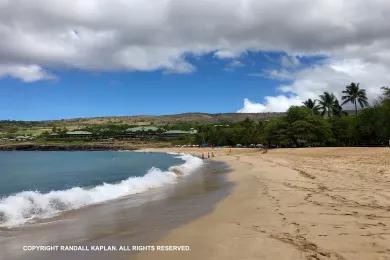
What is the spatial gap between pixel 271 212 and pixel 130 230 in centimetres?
456

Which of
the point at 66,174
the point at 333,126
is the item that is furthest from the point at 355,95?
the point at 66,174

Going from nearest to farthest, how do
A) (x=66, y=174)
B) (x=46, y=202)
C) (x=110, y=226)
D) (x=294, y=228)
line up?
(x=294, y=228) < (x=110, y=226) < (x=46, y=202) < (x=66, y=174)

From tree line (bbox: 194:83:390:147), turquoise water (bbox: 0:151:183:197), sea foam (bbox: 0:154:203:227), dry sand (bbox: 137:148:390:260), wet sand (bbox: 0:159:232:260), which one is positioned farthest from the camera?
tree line (bbox: 194:83:390:147)

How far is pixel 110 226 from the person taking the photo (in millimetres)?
13398

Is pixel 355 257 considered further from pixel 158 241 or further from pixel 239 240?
pixel 158 241

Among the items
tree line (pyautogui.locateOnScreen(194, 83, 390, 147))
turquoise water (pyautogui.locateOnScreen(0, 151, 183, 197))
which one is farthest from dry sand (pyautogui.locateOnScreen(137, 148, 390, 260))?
tree line (pyautogui.locateOnScreen(194, 83, 390, 147))

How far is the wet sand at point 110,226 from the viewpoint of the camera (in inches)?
412

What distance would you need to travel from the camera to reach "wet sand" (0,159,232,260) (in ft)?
34.3

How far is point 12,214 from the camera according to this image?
15.8 metres

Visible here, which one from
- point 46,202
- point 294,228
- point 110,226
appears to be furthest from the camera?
point 46,202

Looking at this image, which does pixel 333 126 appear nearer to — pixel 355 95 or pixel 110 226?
pixel 355 95

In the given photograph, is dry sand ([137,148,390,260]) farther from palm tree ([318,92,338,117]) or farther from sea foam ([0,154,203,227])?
palm tree ([318,92,338,117])

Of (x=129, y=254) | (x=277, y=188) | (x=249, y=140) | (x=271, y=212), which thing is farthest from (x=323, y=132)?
(x=129, y=254)

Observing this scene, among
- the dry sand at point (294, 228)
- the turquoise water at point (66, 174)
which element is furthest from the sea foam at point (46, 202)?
the turquoise water at point (66, 174)
